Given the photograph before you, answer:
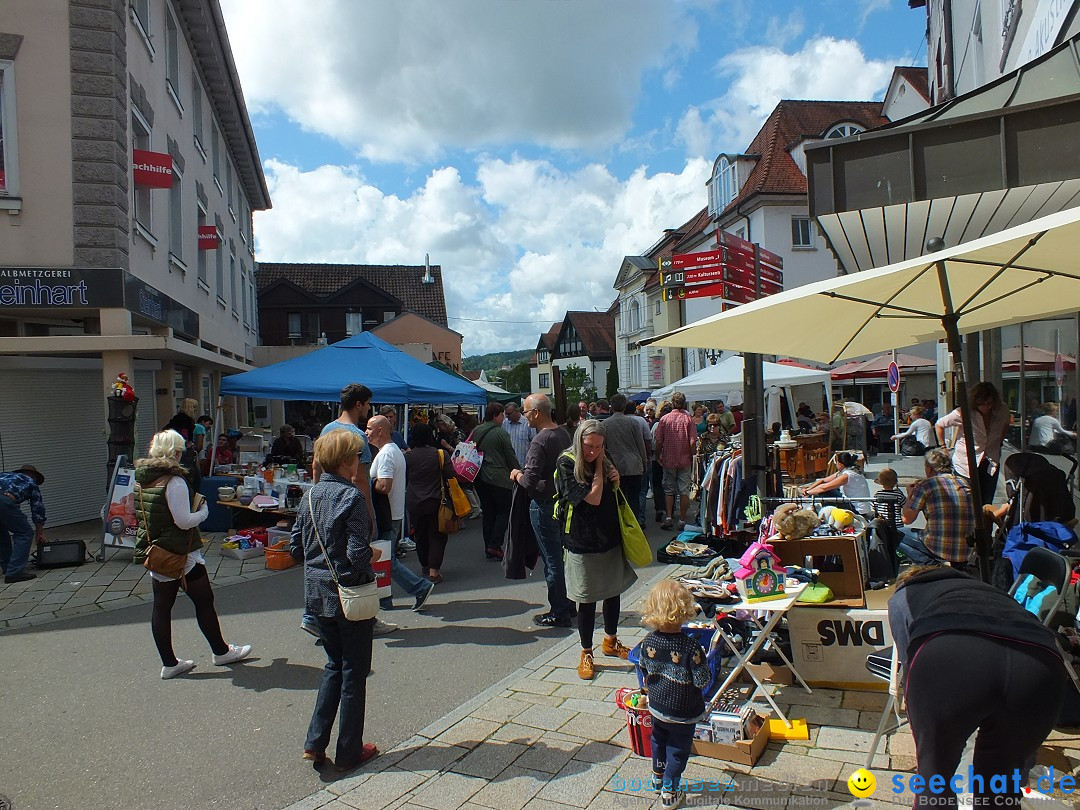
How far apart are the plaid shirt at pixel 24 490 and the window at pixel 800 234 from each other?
28.0m

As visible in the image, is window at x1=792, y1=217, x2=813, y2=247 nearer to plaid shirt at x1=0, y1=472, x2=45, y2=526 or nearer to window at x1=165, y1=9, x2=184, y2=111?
window at x1=165, y1=9, x2=184, y2=111

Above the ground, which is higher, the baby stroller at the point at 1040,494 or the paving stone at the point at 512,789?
the baby stroller at the point at 1040,494

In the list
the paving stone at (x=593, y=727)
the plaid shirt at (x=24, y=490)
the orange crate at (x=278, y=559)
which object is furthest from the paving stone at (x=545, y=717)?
the plaid shirt at (x=24, y=490)

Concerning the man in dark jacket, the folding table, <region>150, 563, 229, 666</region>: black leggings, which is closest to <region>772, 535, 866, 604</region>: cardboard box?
the folding table

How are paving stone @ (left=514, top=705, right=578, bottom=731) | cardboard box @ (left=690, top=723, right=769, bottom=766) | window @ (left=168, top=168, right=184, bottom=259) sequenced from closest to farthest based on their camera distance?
1. cardboard box @ (left=690, top=723, right=769, bottom=766)
2. paving stone @ (left=514, top=705, right=578, bottom=731)
3. window @ (left=168, top=168, right=184, bottom=259)

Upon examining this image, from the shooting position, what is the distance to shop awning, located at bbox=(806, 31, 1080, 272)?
6145 millimetres

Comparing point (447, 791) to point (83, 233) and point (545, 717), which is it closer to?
point (545, 717)

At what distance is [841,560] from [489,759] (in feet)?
8.04

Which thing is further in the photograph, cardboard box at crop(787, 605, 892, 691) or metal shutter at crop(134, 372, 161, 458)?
metal shutter at crop(134, 372, 161, 458)

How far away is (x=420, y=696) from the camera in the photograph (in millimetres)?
4496

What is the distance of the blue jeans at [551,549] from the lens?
5.56m

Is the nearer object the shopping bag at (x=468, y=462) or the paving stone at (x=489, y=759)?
the paving stone at (x=489, y=759)

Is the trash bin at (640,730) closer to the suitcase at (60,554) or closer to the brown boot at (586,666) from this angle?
the brown boot at (586,666)

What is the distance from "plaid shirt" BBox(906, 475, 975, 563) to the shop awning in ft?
9.15
